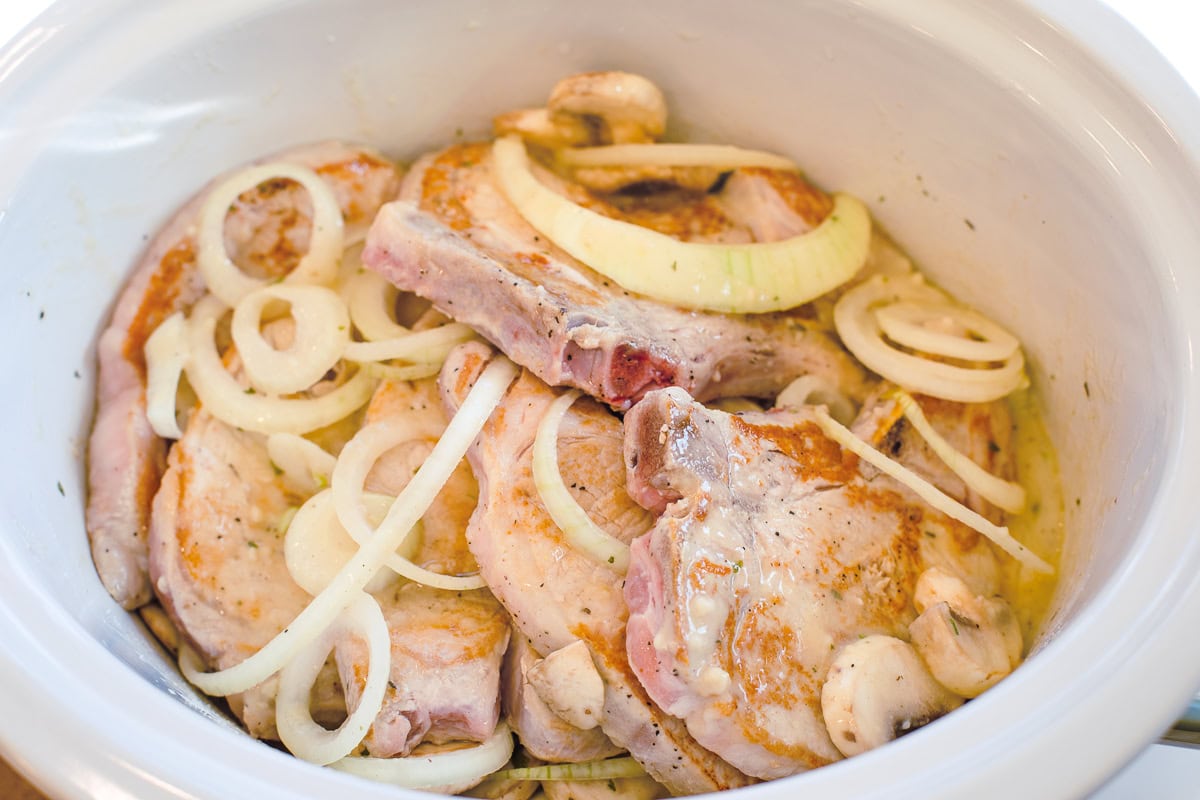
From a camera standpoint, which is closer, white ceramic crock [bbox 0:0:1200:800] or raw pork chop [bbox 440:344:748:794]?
white ceramic crock [bbox 0:0:1200:800]

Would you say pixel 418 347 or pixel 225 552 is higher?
pixel 418 347

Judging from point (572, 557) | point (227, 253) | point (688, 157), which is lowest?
point (227, 253)

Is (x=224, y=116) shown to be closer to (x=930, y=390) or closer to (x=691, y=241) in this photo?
(x=691, y=241)

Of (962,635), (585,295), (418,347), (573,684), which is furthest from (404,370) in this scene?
(962,635)

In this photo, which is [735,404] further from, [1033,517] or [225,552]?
[225,552]

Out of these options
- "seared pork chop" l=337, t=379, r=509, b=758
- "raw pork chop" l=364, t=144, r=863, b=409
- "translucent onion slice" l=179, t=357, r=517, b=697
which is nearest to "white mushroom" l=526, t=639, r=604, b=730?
"seared pork chop" l=337, t=379, r=509, b=758

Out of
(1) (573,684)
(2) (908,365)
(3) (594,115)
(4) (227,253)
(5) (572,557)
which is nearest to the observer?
(1) (573,684)

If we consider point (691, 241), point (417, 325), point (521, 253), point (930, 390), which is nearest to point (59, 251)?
point (417, 325)

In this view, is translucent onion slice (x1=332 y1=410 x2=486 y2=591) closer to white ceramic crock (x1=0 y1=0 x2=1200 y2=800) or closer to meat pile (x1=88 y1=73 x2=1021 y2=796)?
meat pile (x1=88 y1=73 x2=1021 y2=796)
